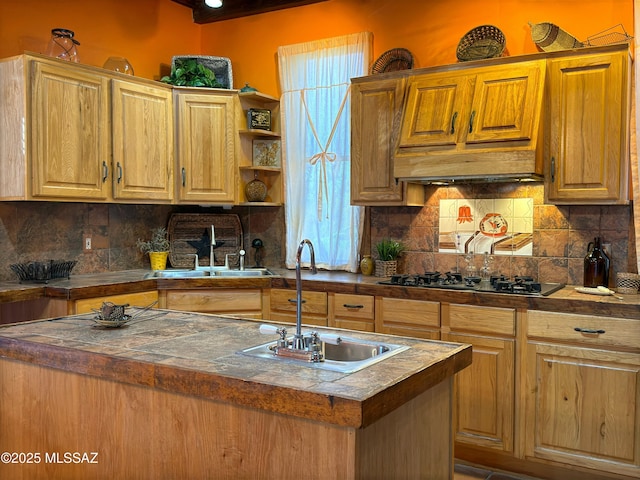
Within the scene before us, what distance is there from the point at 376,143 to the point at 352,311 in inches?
44.4

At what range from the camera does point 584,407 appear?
3232 millimetres

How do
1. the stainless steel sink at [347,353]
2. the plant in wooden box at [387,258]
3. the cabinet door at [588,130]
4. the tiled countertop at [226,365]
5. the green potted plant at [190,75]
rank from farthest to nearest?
the green potted plant at [190,75], the plant in wooden box at [387,258], the cabinet door at [588,130], the stainless steel sink at [347,353], the tiled countertop at [226,365]

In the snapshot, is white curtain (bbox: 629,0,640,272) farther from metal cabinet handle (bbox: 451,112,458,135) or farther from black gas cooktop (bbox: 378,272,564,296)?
metal cabinet handle (bbox: 451,112,458,135)

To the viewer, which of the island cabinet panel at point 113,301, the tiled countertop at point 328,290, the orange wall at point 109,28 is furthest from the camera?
the orange wall at point 109,28

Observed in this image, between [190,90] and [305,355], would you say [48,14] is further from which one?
[305,355]

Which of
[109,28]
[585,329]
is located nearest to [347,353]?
[585,329]

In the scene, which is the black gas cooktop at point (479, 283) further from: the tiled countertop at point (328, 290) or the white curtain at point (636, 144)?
the white curtain at point (636, 144)

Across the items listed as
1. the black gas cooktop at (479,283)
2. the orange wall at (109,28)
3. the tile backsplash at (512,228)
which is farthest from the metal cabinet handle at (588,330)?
the orange wall at (109,28)

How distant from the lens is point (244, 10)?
519 cm

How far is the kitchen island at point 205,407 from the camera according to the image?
1727 mm

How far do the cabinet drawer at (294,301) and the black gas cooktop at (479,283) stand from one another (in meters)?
0.42

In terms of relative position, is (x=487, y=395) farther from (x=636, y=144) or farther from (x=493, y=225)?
(x=636, y=144)

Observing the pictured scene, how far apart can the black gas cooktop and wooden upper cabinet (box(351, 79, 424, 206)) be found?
55 centimetres

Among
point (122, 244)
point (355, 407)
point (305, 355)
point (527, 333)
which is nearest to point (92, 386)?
point (305, 355)
